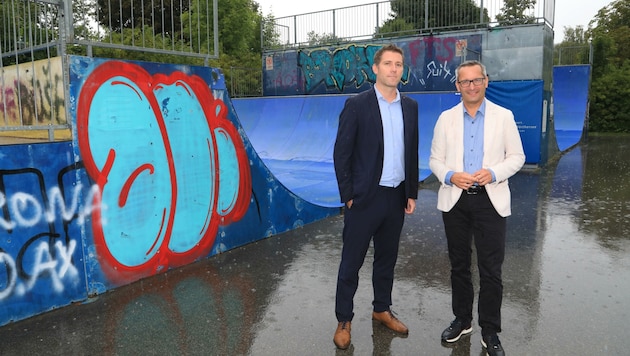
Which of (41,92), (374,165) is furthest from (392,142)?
(41,92)

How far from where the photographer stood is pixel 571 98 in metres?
24.8

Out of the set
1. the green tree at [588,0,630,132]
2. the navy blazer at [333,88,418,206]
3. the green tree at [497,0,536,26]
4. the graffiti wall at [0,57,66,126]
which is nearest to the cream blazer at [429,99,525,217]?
the navy blazer at [333,88,418,206]

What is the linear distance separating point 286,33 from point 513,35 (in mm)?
10700

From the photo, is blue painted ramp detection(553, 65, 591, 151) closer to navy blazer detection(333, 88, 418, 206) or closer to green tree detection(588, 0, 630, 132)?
green tree detection(588, 0, 630, 132)

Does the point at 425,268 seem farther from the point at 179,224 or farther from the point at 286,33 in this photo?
the point at 286,33

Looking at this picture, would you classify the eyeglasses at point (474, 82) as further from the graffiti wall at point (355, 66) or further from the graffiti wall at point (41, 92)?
the graffiti wall at point (355, 66)

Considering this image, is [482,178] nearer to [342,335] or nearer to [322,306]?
[342,335]

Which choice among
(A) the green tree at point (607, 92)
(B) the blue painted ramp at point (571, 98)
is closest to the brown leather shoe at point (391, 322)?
(B) the blue painted ramp at point (571, 98)

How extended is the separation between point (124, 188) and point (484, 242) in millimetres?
3277

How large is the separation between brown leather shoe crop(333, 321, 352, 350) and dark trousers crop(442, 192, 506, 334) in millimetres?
945

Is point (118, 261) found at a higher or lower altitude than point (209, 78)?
lower

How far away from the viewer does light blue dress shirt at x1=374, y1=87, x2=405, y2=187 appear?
3492 millimetres

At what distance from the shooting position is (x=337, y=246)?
20.1ft

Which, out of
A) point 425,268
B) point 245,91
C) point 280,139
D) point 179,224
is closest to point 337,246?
point 425,268
